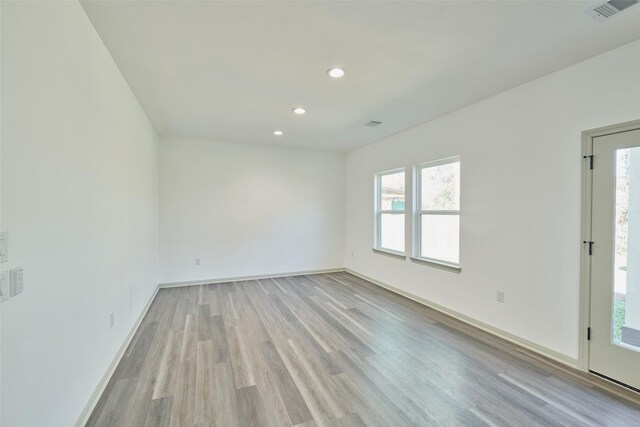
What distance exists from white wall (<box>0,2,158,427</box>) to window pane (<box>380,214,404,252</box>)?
384 cm

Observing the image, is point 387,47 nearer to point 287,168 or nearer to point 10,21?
point 10,21

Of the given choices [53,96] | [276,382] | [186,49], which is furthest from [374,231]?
[53,96]

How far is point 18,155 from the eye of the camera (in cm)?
117

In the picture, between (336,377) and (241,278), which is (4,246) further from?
(241,278)

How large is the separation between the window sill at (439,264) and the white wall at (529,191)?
8cm

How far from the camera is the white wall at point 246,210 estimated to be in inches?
194

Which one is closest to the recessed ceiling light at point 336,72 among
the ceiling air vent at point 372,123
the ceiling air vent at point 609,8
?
the ceiling air vent at point 372,123

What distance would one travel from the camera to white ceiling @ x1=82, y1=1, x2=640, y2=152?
1813mm

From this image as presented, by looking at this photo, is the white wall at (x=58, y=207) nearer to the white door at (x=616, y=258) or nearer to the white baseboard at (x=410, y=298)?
the white baseboard at (x=410, y=298)

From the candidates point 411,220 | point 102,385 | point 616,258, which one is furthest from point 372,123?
point 102,385

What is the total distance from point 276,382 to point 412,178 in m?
3.33

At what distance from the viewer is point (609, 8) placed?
5.83 ft

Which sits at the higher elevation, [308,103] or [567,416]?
[308,103]

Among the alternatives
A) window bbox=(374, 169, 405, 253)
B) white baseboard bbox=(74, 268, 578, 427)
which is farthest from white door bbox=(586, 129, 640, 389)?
window bbox=(374, 169, 405, 253)
